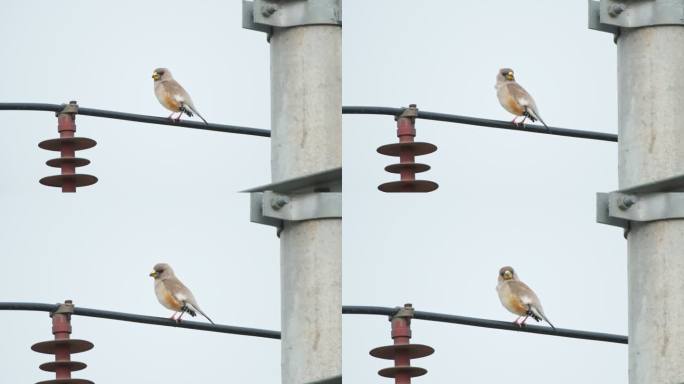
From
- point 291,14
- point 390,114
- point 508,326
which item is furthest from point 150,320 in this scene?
point 291,14

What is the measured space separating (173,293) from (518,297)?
3.39 metres

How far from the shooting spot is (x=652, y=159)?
21.4ft

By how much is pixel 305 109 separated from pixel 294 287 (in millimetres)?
755

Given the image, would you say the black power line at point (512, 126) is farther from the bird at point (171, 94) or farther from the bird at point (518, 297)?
the bird at point (171, 94)

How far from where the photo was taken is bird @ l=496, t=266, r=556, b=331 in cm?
895

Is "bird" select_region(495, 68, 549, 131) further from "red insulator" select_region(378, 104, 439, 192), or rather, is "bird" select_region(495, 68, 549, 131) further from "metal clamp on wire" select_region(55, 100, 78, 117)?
"metal clamp on wire" select_region(55, 100, 78, 117)

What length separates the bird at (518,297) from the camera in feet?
29.3

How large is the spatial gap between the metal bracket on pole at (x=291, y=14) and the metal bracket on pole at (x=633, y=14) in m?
1.53

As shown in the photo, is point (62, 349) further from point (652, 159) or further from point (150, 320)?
point (652, 159)

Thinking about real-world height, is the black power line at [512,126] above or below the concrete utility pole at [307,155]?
above

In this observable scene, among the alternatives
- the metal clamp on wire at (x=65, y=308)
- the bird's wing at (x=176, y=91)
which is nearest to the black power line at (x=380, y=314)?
the metal clamp on wire at (x=65, y=308)

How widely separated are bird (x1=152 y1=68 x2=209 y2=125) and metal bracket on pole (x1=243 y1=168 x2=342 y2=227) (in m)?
8.25

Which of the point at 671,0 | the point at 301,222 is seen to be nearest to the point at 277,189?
the point at 301,222

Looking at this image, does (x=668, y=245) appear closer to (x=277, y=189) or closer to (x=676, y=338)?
(x=676, y=338)
